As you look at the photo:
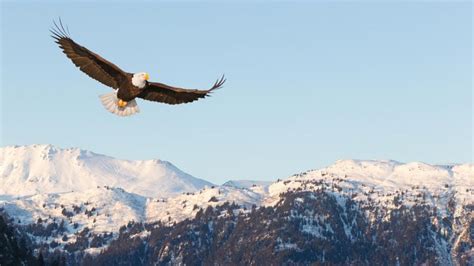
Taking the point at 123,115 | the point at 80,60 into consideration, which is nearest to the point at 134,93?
the point at 123,115

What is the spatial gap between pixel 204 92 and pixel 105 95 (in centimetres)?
403

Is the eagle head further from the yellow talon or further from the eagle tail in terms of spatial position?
the eagle tail

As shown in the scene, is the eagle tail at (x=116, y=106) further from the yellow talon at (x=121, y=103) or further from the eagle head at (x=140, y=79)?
the eagle head at (x=140, y=79)

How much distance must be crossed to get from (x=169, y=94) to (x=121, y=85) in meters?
2.54

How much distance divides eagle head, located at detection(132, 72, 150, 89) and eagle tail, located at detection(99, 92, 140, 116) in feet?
5.39

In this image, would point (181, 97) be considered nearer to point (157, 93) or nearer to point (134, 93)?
point (157, 93)

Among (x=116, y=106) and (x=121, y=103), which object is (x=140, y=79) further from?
(x=116, y=106)

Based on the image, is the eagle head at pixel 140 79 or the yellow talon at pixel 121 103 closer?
the eagle head at pixel 140 79

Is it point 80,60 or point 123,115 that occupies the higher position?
point 80,60

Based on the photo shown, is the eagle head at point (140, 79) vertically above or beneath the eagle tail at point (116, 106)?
above

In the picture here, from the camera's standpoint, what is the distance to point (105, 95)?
31.2m

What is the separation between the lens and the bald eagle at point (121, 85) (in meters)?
29.0

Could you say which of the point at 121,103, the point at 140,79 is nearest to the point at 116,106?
the point at 121,103

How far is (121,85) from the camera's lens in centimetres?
2955
